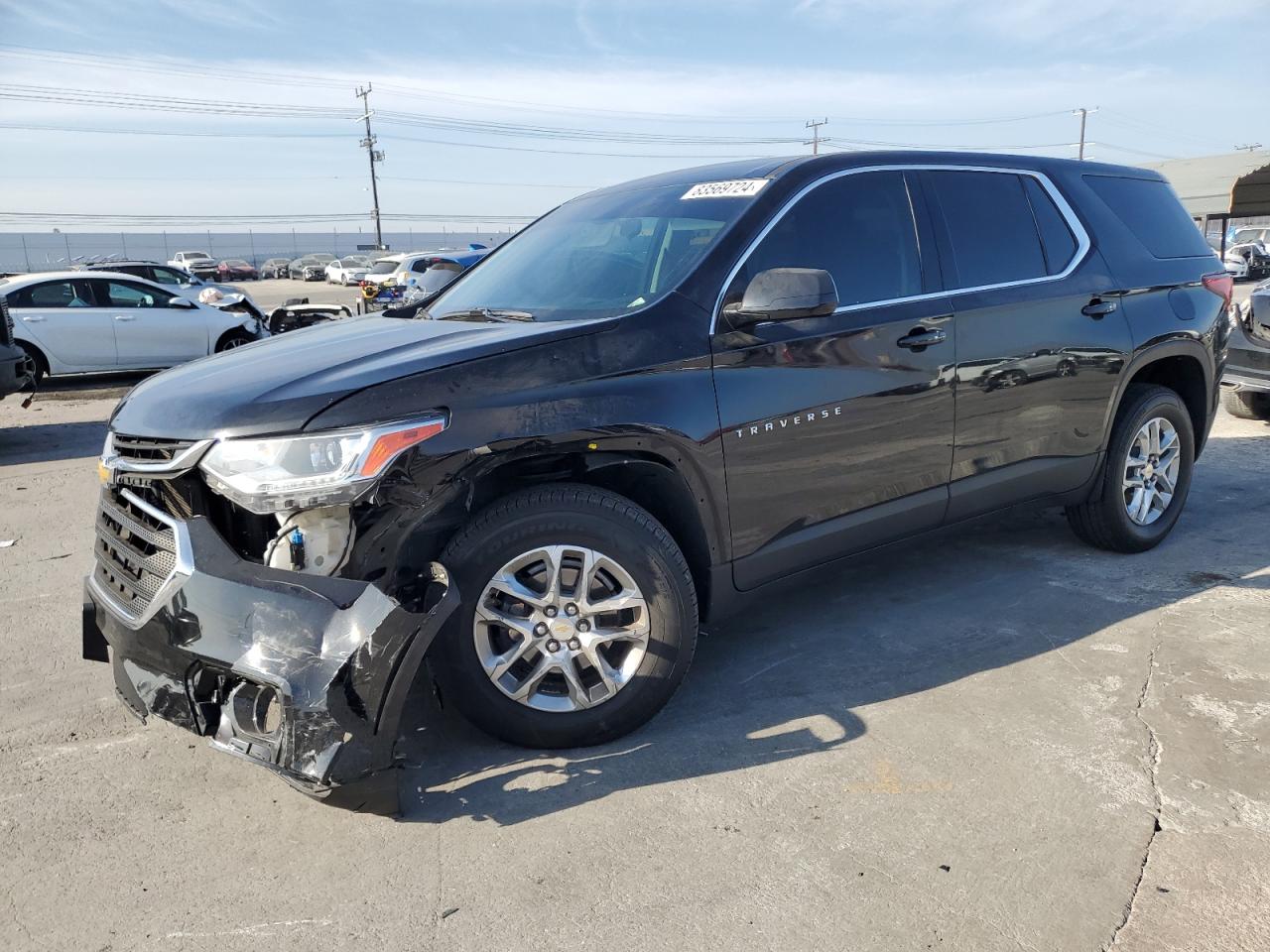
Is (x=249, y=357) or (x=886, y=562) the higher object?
(x=249, y=357)

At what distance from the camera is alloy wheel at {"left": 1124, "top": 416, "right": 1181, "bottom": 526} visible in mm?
5086

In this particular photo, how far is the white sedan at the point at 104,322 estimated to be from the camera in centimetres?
1250

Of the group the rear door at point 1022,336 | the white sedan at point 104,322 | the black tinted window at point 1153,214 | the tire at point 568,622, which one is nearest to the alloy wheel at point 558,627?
the tire at point 568,622

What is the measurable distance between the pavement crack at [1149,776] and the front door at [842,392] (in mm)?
998

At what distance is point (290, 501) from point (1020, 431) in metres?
3.16

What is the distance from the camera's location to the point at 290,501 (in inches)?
108

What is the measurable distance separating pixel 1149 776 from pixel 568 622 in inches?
74.3

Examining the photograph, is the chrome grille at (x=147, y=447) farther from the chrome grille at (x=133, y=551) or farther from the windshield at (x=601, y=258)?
the windshield at (x=601, y=258)

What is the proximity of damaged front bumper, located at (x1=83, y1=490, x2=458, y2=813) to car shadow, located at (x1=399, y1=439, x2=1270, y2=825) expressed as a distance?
0.29 meters

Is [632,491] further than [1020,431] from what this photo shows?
No

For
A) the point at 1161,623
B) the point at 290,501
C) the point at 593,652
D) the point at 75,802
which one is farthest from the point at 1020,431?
the point at 75,802

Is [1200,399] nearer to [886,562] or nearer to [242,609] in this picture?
[886,562]

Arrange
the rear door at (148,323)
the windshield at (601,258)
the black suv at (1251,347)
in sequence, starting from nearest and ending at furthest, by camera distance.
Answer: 1. the windshield at (601,258)
2. the black suv at (1251,347)
3. the rear door at (148,323)

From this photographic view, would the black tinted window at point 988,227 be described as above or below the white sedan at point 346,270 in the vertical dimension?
below
